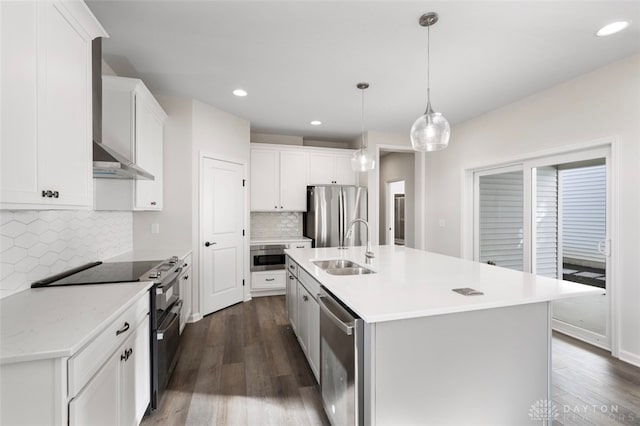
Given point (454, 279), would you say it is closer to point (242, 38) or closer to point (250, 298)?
point (242, 38)

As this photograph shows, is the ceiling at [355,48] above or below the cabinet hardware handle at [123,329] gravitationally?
above

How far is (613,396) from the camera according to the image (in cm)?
196

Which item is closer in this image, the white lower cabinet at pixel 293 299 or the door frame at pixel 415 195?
the white lower cabinet at pixel 293 299

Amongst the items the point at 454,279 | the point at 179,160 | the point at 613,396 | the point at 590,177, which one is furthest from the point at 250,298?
the point at 590,177

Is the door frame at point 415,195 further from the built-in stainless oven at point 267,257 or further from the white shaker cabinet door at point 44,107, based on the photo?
the white shaker cabinet door at point 44,107

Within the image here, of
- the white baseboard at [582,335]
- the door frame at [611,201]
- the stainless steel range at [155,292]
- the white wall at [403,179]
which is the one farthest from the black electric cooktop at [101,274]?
the white wall at [403,179]

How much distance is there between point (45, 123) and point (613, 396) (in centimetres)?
374

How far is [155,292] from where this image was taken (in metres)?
1.80

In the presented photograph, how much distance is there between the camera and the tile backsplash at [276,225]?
4727 millimetres

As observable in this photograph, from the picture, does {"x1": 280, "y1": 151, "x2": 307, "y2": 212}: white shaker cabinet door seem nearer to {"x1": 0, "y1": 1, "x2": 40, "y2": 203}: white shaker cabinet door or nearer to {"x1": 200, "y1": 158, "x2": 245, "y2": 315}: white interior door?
{"x1": 200, "y1": 158, "x2": 245, "y2": 315}: white interior door

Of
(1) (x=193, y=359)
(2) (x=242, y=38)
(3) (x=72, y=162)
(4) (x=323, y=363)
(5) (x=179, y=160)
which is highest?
(2) (x=242, y=38)

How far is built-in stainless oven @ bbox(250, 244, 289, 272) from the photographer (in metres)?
4.24

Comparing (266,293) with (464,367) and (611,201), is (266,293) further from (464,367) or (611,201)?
(611,201)

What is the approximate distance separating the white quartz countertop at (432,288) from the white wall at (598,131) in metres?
1.43
